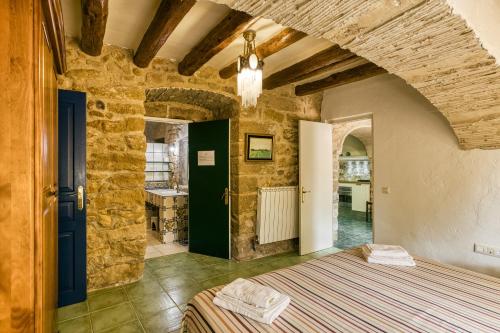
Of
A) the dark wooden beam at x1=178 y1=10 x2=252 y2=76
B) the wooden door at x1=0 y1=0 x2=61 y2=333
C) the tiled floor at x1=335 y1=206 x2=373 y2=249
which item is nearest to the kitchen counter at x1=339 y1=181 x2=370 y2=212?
the tiled floor at x1=335 y1=206 x2=373 y2=249

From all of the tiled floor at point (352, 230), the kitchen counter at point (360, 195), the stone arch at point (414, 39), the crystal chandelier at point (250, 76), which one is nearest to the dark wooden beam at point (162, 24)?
the crystal chandelier at point (250, 76)

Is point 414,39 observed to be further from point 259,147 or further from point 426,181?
point 259,147

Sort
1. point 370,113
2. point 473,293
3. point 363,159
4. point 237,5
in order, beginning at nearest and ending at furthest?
point 237,5
point 473,293
point 370,113
point 363,159

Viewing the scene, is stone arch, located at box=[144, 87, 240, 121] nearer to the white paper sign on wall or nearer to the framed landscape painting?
the framed landscape painting

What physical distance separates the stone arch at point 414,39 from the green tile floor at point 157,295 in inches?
94.1

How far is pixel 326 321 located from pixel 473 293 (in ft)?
3.26

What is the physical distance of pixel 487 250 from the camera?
7.86ft

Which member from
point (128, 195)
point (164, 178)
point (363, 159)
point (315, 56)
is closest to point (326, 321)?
point (128, 195)

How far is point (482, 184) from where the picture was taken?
2459mm

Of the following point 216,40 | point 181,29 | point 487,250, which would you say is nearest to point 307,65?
point 216,40

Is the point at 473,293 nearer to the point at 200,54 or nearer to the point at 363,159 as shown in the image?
the point at 200,54

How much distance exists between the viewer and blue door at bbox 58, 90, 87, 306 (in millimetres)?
2332

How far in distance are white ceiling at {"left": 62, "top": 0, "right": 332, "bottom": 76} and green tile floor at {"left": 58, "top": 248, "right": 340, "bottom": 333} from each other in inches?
102

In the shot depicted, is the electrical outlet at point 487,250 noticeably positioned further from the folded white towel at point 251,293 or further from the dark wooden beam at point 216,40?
the dark wooden beam at point 216,40
